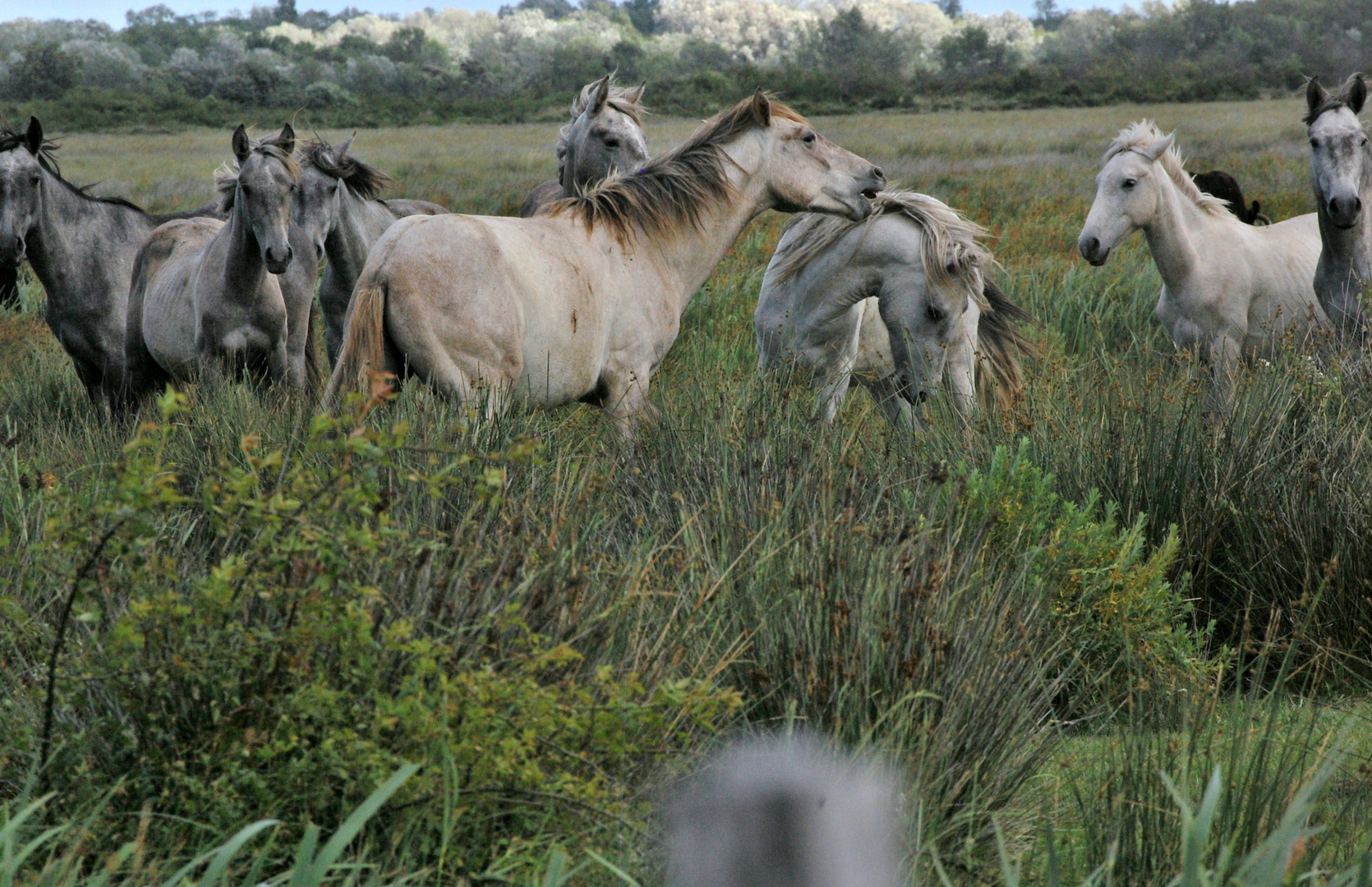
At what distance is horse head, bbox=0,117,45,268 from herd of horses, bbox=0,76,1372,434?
1cm

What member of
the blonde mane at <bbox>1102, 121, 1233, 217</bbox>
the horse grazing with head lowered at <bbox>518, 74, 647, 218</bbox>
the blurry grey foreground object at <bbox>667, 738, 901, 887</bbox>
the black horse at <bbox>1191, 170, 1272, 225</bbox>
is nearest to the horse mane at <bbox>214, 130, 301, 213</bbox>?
the horse grazing with head lowered at <bbox>518, 74, 647, 218</bbox>

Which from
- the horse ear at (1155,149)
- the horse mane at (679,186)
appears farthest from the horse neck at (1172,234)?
the horse mane at (679,186)

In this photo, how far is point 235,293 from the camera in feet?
19.6

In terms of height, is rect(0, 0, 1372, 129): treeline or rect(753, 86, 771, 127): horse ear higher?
rect(0, 0, 1372, 129): treeline

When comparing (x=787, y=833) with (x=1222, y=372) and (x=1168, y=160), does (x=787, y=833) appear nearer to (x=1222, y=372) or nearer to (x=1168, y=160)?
(x=1222, y=372)

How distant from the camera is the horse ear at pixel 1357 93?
627 cm

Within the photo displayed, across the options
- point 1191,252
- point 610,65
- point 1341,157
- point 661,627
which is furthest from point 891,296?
point 610,65

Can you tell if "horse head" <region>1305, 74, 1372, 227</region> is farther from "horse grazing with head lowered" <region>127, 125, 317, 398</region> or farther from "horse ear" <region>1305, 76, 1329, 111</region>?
"horse grazing with head lowered" <region>127, 125, 317, 398</region>

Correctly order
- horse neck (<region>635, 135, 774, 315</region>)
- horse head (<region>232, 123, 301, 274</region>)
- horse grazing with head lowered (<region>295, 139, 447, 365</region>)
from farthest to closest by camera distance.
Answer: horse grazing with head lowered (<region>295, 139, 447, 365</region>) → horse head (<region>232, 123, 301, 274</region>) → horse neck (<region>635, 135, 774, 315</region>)

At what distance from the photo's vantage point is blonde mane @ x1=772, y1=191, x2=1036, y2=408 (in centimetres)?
581

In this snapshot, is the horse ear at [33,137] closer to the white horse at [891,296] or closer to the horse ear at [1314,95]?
the white horse at [891,296]

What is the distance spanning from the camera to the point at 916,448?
15.2 ft

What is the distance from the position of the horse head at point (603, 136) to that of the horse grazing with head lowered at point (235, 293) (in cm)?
169

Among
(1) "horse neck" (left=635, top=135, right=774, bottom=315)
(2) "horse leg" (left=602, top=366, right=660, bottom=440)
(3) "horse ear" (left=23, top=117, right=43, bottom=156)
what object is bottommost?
(2) "horse leg" (left=602, top=366, right=660, bottom=440)
